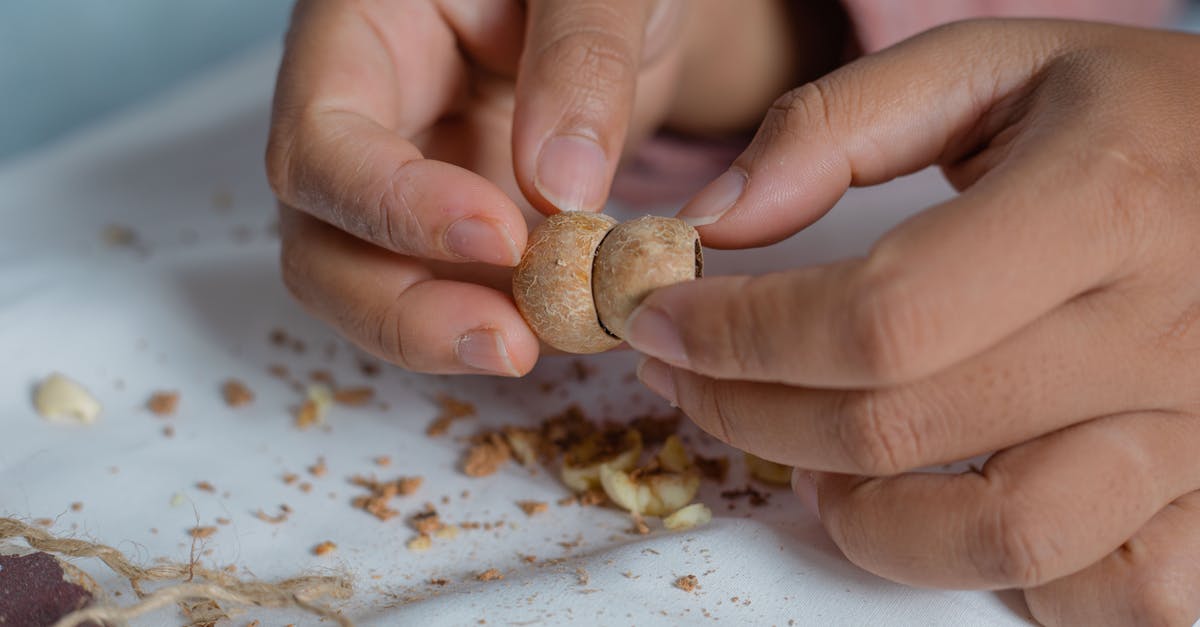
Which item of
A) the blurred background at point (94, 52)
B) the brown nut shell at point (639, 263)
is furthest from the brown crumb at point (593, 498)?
the blurred background at point (94, 52)

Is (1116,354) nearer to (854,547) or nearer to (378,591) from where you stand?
(854,547)

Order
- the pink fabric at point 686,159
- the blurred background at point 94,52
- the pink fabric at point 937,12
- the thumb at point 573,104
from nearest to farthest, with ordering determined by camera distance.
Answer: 1. the thumb at point 573,104
2. the pink fabric at point 937,12
3. the pink fabric at point 686,159
4. the blurred background at point 94,52

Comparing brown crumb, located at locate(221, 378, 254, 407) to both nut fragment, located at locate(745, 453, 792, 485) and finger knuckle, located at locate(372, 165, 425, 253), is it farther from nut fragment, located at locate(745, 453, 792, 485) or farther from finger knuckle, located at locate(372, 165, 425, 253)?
nut fragment, located at locate(745, 453, 792, 485)

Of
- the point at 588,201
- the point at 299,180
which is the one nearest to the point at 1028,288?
the point at 588,201

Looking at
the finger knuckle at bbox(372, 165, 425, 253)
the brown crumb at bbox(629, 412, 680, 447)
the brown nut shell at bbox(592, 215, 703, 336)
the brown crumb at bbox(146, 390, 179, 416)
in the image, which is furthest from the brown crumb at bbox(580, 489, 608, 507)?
the brown crumb at bbox(146, 390, 179, 416)

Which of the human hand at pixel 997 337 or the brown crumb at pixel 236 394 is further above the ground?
the brown crumb at pixel 236 394

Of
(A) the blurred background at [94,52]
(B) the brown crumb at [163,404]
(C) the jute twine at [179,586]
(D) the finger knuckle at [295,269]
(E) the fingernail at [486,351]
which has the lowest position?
(C) the jute twine at [179,586]

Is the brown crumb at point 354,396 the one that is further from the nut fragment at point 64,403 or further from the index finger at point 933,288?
the index finger at point 933,288
